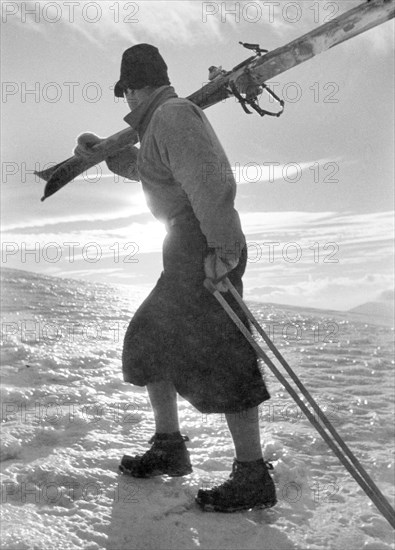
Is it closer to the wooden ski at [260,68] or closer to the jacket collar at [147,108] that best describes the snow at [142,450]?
the wooden ski at [260,68]

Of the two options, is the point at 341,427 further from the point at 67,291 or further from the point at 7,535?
the point at 67,291

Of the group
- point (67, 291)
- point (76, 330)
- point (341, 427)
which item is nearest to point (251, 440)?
point (341, 427)

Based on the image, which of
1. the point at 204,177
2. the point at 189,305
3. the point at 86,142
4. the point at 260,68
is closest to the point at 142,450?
the point at 189,305

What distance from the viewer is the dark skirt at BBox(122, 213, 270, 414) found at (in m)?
2.43

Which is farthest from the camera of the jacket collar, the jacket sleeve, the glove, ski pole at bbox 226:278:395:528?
the glove

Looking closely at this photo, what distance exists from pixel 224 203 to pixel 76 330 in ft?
17.3

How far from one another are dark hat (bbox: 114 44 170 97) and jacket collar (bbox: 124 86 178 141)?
111mm

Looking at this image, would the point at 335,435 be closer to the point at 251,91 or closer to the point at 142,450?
the point at 142,450

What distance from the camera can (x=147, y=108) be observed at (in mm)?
2637

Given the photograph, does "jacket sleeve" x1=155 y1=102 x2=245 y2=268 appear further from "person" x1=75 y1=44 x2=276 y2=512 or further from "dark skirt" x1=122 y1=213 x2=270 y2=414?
"dark skirt" x1=122 y1=213 x2=270 y2=414

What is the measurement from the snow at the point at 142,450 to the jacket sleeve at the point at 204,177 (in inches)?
45.7

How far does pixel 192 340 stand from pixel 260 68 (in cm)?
175

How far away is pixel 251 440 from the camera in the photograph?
2.43 metres

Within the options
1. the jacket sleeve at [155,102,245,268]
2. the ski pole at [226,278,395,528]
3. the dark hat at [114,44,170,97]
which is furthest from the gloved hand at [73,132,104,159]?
the ski pole at [226,278,395,528]
